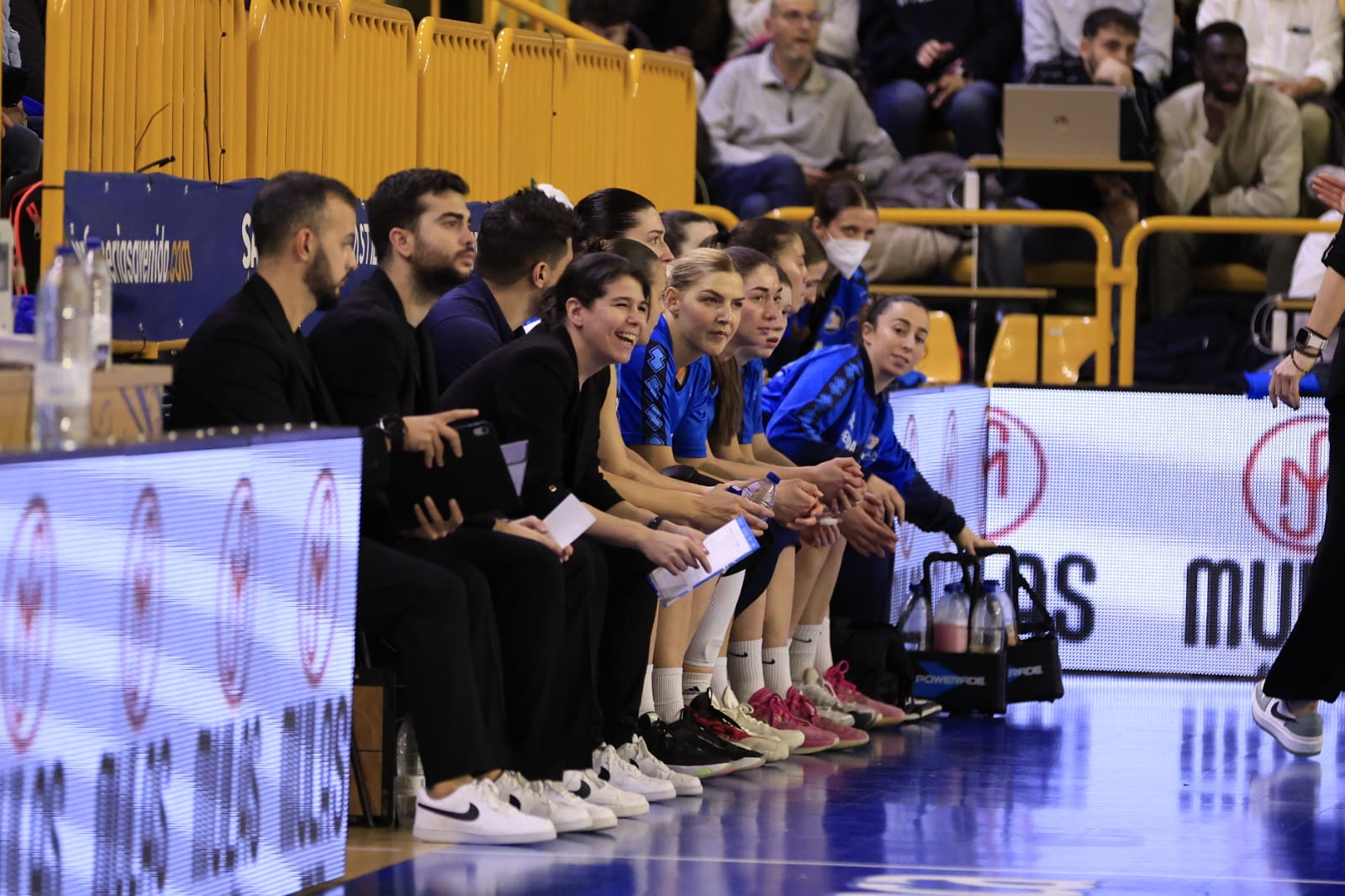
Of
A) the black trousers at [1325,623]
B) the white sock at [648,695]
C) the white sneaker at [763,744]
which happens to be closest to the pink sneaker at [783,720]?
the white sneaker at [763,744]

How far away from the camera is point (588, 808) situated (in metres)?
5.96

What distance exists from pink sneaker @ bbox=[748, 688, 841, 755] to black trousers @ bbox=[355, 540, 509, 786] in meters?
2.19

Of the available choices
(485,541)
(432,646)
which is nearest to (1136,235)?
(485,541)

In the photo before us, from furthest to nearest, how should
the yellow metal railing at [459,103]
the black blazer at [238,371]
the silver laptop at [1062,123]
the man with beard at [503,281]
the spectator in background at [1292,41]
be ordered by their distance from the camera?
the spectator in background at [1292,41] < the silver laptop at [1062,123] < the yellow metal railing at [459,103] < the man with beard at [503,281] < the black blazer at [238,371]

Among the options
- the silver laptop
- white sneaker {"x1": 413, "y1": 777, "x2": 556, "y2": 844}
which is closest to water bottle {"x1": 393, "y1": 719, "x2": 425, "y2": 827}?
white sneaker {"x1": 413, "y1": 777, "x2": 556, "y2": 844}

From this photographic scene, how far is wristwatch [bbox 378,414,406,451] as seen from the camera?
5.45m

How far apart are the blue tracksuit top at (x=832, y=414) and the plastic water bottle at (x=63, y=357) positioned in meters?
3.93

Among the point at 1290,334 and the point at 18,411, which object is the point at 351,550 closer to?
the point at 18,411

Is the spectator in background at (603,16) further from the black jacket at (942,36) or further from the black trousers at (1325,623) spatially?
the black trousers at (1325,623)

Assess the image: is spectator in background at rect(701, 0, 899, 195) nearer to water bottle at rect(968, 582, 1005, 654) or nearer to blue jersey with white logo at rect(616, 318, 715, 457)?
water bottle at rect(968, 582, 1005, 654)

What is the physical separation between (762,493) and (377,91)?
7.10 feet

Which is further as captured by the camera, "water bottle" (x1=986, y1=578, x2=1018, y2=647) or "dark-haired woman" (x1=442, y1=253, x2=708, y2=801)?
"water bottle" (x1=986, y1=578, x2=1018, y2=647)

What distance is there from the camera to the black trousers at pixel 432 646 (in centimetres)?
540

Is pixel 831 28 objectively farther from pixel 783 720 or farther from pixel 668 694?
pixel 668 694
